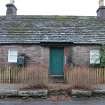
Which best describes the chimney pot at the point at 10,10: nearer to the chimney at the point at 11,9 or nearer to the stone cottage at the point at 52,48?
the chimney at the point at 11,9

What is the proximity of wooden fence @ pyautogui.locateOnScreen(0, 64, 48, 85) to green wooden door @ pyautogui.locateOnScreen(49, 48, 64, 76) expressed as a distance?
5016mm

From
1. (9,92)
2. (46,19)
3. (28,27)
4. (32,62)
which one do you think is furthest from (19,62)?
(9,92)

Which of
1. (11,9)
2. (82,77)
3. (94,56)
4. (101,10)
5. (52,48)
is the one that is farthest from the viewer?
(11,9)

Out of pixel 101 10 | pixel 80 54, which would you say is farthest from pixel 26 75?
pixel 101 10

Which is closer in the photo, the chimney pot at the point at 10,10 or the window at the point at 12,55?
the window at the point at 12,55

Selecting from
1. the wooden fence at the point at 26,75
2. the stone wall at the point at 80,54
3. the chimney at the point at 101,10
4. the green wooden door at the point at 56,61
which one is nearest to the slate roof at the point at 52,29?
the stone wall at the point at 80,54

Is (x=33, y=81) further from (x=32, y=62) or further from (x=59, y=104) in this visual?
(x=32, y=62)

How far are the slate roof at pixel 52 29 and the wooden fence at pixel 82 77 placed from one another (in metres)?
5.73

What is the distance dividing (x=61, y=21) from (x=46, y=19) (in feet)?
4.76

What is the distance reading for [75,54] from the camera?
21578 millimetres

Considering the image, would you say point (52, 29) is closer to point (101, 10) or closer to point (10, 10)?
point (101, 10)

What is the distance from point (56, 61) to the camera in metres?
21.5

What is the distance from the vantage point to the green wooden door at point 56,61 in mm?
21312

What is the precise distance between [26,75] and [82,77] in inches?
136
